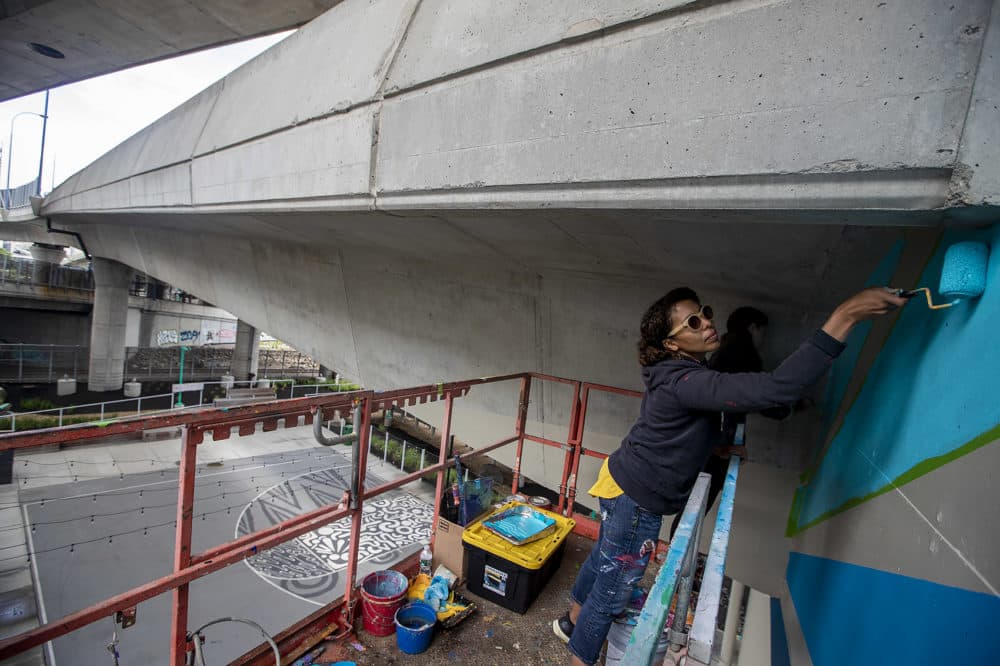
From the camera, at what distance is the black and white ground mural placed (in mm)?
10130

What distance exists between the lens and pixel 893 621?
140 cm

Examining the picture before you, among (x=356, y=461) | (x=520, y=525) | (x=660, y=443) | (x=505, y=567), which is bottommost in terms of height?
(x=505, y=567)

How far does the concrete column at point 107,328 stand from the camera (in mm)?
22753

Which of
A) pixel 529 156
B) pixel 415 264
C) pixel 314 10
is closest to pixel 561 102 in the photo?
pixel 529 156

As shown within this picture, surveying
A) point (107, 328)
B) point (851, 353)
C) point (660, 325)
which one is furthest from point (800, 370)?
point (107, 328)

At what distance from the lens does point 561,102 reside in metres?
2.13

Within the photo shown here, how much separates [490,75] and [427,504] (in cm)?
1470

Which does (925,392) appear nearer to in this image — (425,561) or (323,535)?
(425,561)

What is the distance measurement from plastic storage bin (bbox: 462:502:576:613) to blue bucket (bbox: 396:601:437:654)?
51 centimetres

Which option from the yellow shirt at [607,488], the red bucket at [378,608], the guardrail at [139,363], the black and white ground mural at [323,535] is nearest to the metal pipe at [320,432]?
the red bucket at [378,608]

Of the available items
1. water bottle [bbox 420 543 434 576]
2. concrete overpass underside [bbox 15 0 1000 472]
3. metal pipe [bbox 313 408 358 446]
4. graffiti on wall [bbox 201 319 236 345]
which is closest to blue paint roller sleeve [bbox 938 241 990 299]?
concrete overpass underside [bbox 15 0 1000 472]

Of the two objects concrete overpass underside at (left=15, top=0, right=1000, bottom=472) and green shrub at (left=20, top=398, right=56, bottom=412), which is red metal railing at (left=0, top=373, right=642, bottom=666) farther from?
green shrub at (left=20, top=398, right=56, bottom=412)

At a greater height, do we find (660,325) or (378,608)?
(660,325)

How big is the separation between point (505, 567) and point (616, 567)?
120 centimetres
